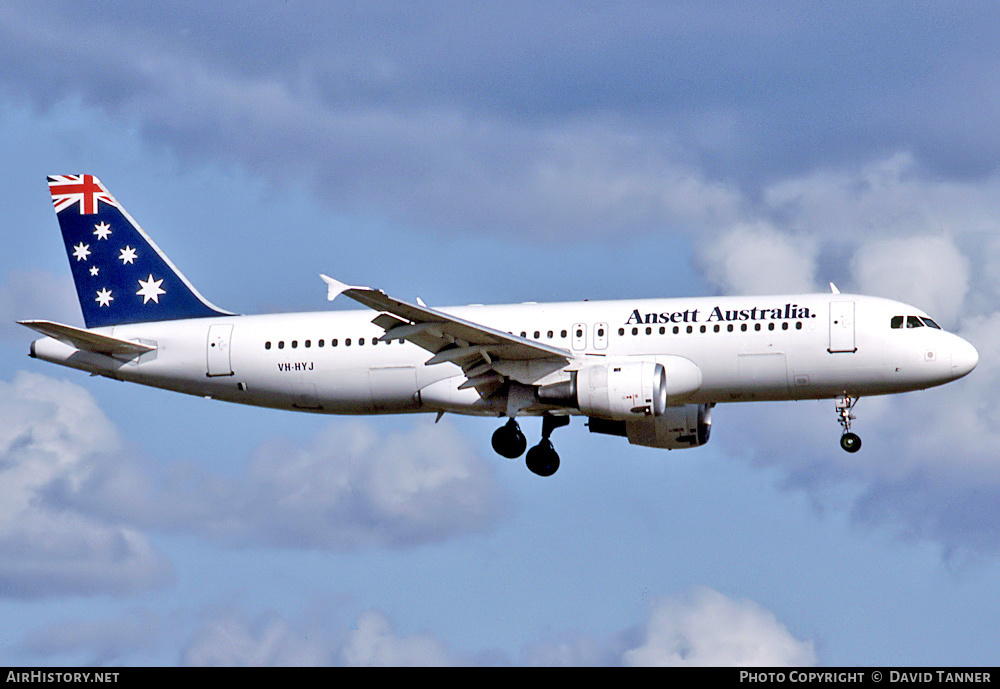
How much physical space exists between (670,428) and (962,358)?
9.24 meters

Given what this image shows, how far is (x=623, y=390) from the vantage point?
41.8m

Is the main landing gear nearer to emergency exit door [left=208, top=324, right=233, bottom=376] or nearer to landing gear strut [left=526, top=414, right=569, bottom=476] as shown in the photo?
landing gear strut [left=526, top=414, right=569, bottom=476]

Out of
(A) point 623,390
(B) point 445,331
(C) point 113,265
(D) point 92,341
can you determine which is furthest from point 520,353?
(C) point 113,265

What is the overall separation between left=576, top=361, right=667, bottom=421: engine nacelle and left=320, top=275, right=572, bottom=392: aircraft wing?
1.07 m

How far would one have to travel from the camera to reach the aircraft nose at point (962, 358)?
4244 centimetres

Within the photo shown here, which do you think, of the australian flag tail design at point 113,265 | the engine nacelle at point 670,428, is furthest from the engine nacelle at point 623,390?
the australian flag tail design at point 113,265

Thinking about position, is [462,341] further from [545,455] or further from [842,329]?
[842,329]

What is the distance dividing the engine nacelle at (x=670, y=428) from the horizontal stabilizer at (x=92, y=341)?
47.2 ft

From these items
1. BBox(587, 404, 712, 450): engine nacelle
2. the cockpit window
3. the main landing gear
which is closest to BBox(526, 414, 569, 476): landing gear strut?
the main landing gear

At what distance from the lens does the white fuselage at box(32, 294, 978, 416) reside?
4231cm

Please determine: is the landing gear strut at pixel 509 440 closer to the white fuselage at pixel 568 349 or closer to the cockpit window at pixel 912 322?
the white fuselage at pixel 568 349

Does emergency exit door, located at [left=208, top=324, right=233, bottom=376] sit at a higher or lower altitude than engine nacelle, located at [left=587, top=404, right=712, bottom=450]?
higher
